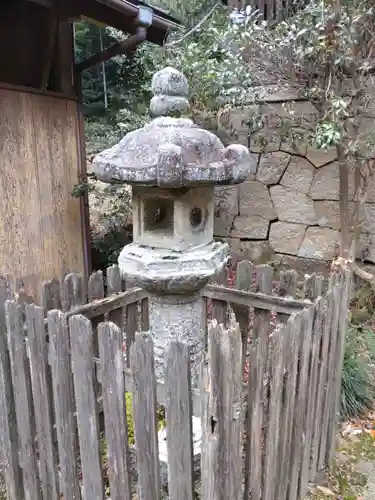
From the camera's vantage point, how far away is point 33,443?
2.10 metres

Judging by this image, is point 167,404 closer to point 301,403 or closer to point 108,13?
point 301,403

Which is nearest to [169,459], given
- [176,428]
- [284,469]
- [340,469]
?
[176,428]

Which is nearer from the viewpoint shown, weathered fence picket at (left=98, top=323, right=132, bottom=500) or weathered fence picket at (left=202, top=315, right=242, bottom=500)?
weathered fence picket at (left=202, top=315, right=242, bottom=500)

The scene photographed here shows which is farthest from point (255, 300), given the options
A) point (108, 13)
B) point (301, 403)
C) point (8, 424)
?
point (108, 13)

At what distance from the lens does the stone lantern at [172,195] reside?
6.54 feet

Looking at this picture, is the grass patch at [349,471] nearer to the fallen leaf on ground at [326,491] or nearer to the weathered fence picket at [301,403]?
the fallen leaf on ground at [326,491]

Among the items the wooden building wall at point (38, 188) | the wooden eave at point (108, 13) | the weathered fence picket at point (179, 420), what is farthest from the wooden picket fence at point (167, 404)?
the wooden eave at point (108, 13)

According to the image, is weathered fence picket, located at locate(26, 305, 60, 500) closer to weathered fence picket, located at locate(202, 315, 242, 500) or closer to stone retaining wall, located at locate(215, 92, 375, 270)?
weathered fence picket, located at locate(202, 315, 242, 500)

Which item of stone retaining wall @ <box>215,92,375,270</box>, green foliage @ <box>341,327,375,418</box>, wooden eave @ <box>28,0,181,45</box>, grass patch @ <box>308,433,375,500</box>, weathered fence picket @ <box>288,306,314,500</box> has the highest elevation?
wooden eave @ <box>28,0,181,45</box>

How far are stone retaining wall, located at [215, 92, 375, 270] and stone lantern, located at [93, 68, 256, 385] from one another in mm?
2792

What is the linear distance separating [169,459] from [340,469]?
1.46 m

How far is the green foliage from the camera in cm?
312

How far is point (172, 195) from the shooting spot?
216 cm

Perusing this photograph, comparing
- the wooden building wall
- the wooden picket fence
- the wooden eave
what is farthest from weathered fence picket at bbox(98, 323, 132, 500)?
the wooden eave
